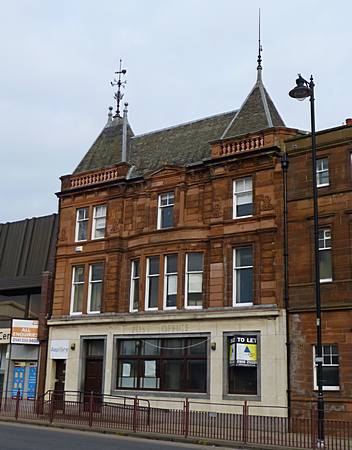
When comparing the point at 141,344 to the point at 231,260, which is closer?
the point at 231,260

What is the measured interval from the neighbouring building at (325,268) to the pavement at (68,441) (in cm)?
598

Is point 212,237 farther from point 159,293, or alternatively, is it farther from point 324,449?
point 324,449

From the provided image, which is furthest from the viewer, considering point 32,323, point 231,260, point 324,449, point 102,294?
point 32,323

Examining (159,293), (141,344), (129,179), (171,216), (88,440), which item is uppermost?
(129,179)

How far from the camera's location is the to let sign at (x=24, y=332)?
31.1m

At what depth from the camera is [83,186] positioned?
31.6m

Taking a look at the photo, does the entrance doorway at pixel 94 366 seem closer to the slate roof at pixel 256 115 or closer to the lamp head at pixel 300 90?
the slate roof at pixel 256 115

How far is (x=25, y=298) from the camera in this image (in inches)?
1373

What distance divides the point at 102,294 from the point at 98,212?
13.9ft

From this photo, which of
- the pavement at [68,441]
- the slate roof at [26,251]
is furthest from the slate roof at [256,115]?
the pavement at [68,441]

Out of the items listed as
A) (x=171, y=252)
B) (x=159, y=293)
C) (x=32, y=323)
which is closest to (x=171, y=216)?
(x=171, y=252)

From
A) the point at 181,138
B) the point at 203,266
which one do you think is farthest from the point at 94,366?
the point at 181,138

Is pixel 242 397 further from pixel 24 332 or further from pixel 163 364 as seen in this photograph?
pixel 24 332

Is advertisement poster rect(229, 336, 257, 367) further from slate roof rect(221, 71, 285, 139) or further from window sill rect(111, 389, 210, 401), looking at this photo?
slate roof rect(221, 71, 285, 139)
